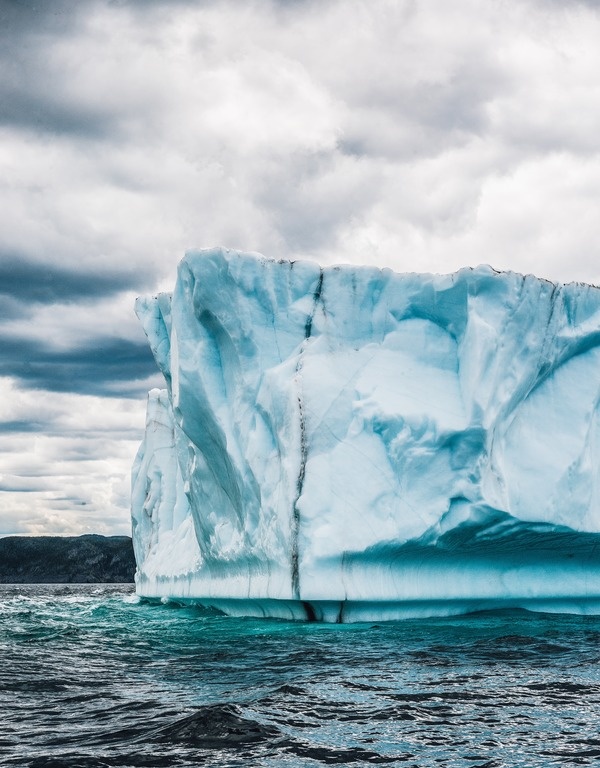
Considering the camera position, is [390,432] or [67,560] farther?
[67,560]

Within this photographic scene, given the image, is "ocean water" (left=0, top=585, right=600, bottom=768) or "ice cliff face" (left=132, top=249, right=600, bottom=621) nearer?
"ocean water" (left=0, top=585, right=600, bottom=768)

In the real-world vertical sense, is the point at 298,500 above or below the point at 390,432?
below

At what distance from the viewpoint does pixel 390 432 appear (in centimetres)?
1316

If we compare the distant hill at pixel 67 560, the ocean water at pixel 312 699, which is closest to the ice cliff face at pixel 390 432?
the ocean water at pixel 312 699

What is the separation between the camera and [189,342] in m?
15.2

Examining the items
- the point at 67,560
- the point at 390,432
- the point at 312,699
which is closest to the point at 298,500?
the point at 390,432

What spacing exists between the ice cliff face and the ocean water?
129 cm

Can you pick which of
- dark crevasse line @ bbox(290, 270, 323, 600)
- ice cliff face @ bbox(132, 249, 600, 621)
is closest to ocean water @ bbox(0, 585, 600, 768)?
dark crevasse line @ bbox(290, 270, 323, 600)

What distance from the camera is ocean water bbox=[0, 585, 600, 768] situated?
5.42 m

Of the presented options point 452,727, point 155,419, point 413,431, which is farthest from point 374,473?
point 155,419

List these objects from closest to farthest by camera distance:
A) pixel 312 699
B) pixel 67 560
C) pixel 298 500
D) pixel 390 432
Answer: pixel 312 699, pixel 298 500, pixel 390 432, pixel 67 560

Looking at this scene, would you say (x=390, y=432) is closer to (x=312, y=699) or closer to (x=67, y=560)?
(x=312, y=699)

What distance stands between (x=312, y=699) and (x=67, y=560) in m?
90.9

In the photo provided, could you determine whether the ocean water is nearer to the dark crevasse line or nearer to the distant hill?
the dark crevasse line
